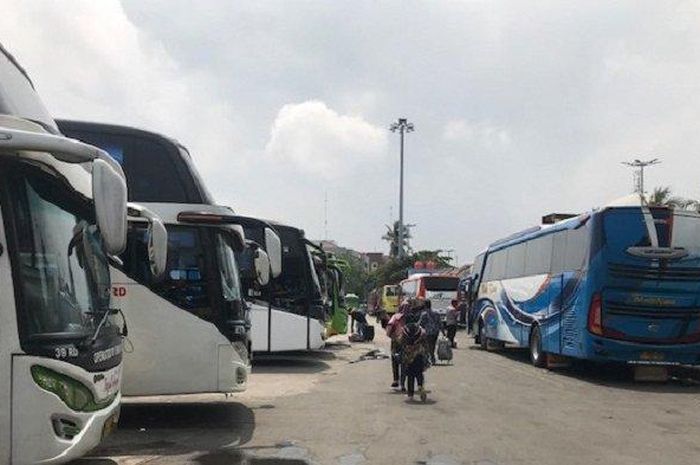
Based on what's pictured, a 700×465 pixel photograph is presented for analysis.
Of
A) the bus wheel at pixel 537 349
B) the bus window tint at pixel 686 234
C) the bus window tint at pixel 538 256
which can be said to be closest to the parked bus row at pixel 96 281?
the bus window tint at pixel 686 234

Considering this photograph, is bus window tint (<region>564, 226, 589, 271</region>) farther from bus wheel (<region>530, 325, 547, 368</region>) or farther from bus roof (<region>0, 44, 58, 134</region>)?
bus roof (<region>0, 44, 58, 134</region>)

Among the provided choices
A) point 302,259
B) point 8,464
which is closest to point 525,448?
point 8,464

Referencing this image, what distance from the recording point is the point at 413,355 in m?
12.4

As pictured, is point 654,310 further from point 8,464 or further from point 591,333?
point 8,464

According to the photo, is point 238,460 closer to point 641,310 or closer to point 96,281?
point 96,281

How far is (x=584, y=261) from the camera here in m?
15.5

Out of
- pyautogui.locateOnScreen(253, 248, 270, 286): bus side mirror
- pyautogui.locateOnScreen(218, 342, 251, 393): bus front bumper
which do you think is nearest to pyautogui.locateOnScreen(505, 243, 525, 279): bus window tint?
pyautogui.locateOnScreen(253, 248, 270, 286): bus side mirror

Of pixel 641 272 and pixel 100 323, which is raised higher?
pixel 641 272

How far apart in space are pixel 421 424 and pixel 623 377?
8460mm

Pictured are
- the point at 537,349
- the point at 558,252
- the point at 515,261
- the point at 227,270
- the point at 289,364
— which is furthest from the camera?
the point at 515,261

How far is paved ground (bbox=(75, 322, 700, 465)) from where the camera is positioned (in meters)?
8.18

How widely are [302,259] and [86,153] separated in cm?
1363

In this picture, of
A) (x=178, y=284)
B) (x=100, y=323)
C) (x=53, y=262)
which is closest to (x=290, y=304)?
(x=178, y=284)

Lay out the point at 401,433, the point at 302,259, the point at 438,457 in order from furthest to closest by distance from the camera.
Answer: the point at 302,259
the point at 401,433
the point at 438,457
